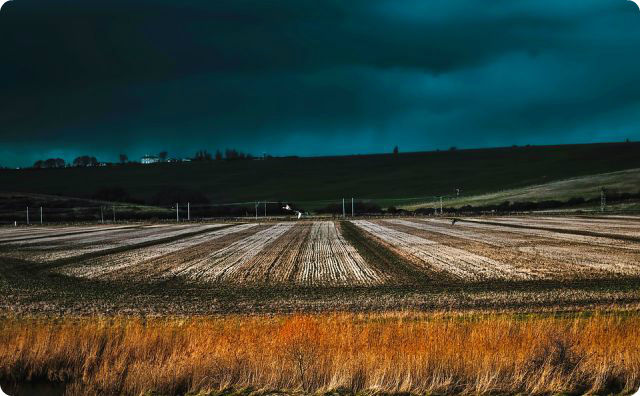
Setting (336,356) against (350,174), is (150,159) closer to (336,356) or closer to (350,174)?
(350,174)

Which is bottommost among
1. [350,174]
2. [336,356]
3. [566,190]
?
[336,356]

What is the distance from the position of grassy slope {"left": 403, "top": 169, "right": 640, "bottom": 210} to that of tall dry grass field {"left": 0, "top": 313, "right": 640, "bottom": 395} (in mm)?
66902

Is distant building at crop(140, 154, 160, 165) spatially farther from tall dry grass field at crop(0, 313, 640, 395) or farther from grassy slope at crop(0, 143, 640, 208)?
tall dry grass field at crop(0, 313, 640, 395)

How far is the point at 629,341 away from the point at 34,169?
149 metres

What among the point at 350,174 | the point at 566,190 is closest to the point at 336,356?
the point at 566,190

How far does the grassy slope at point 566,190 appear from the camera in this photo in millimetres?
73688

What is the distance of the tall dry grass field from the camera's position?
→ 29.3ft

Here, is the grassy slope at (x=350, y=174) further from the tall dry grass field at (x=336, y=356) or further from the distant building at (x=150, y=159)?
the tall dry grass field at (x=336, y=356)

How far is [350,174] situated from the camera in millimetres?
129125

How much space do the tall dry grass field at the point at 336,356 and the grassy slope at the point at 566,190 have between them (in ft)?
219

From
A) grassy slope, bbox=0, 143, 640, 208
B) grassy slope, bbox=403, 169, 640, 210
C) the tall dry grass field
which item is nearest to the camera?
the tall dry grass field

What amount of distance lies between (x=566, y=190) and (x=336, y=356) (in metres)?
76.9

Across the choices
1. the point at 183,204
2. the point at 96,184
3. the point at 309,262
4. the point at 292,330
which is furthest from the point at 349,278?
the point at 96,184

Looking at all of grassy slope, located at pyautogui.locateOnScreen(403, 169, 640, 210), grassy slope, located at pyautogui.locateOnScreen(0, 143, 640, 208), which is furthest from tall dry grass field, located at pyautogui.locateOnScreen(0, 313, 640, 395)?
grassy slope, located at pyautogui.locateOnScreen(0, 143, 640, 208)
